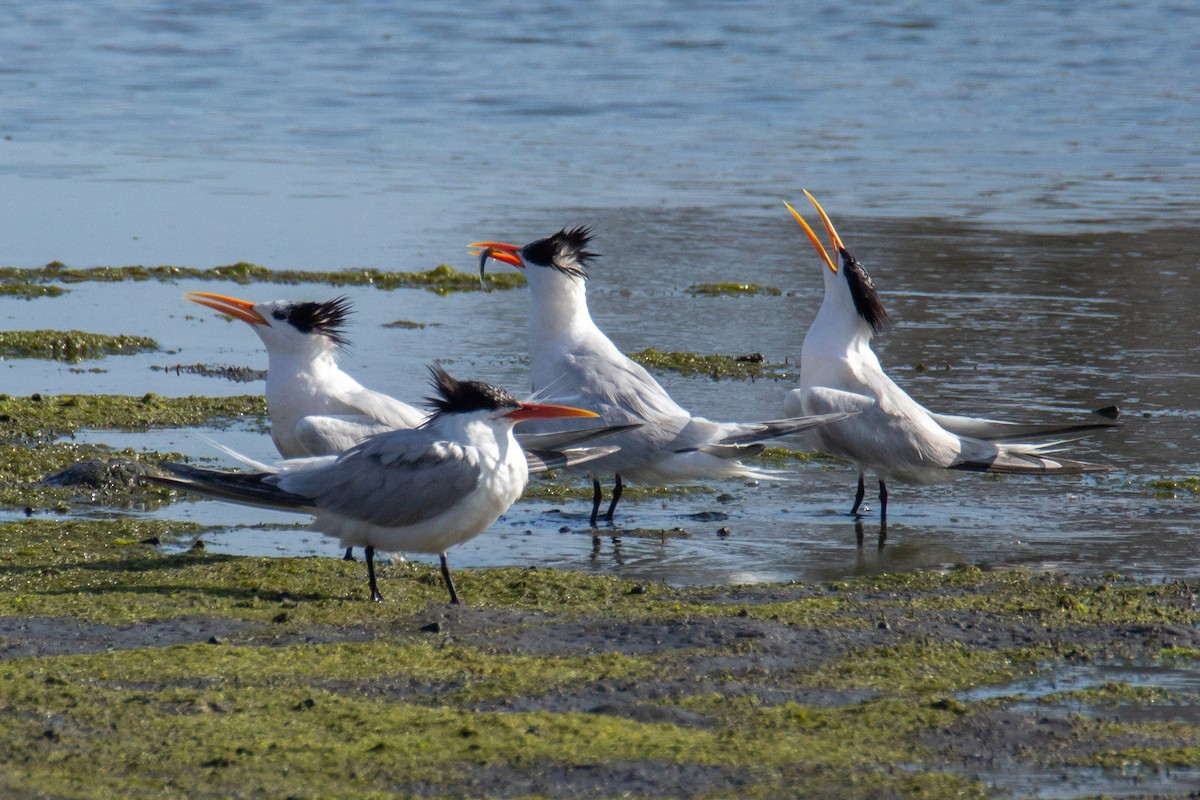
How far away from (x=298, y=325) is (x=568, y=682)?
2.56 meters

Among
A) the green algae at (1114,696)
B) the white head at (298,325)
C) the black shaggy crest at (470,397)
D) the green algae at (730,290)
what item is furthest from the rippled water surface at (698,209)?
the green algae at (1114,696)

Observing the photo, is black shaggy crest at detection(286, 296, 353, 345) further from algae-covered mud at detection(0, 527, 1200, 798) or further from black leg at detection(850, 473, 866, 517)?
black leg at detection(850, 473, 866, 517)

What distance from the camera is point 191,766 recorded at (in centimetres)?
372

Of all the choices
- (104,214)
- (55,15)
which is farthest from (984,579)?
(55,15)

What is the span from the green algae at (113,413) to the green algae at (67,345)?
120 cm

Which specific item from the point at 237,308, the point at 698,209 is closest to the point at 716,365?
the point at 237,308

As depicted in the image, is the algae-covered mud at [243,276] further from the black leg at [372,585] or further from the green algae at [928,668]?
the green algae at [928,668]

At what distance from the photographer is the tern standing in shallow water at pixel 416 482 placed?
17.3 feet

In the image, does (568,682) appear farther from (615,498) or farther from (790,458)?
(790,458)

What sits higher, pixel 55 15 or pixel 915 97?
pixel 55 15

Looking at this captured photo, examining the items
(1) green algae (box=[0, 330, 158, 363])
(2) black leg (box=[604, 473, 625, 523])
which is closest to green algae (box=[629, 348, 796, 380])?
(2) black leg (box=[604, 473, 625, 523])

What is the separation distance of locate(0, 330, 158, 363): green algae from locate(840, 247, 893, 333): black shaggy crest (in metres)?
4.08

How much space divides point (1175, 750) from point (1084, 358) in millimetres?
5936

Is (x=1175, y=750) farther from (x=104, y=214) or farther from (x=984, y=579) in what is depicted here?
(x=104, y=214)
